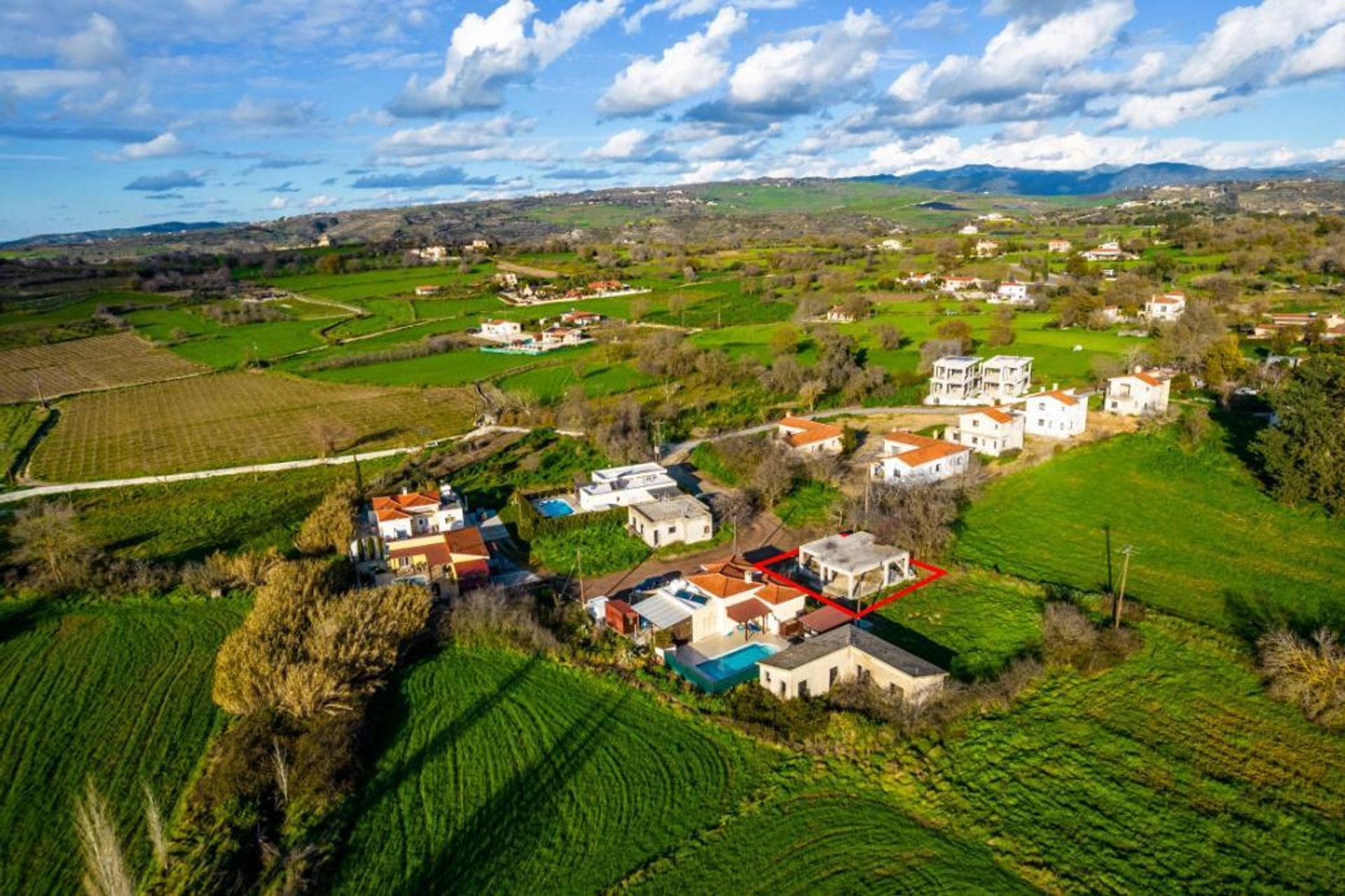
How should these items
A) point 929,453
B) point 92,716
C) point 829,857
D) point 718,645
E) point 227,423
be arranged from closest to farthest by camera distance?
point 829,857 < point 92,716 < point 718,645 < point 929,453 < point 227,423

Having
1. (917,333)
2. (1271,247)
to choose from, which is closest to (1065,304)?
(917,333)

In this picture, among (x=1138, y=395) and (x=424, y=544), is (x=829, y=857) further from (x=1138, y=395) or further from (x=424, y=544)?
(x=1138, y=395)

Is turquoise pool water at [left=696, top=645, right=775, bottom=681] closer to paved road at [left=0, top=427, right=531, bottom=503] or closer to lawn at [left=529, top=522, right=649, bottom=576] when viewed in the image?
lawn at [left=529, top=522, right=649, bottom=576]

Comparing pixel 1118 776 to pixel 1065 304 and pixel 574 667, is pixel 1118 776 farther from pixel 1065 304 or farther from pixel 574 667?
pixel 1065 304

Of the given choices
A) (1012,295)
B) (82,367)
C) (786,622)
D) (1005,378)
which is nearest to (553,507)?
(786,622)

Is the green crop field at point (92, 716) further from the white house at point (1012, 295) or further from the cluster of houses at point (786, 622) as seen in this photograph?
the white house at point (1012, 295)

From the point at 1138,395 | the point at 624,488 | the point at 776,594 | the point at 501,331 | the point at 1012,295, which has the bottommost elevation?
the point at 776,594
